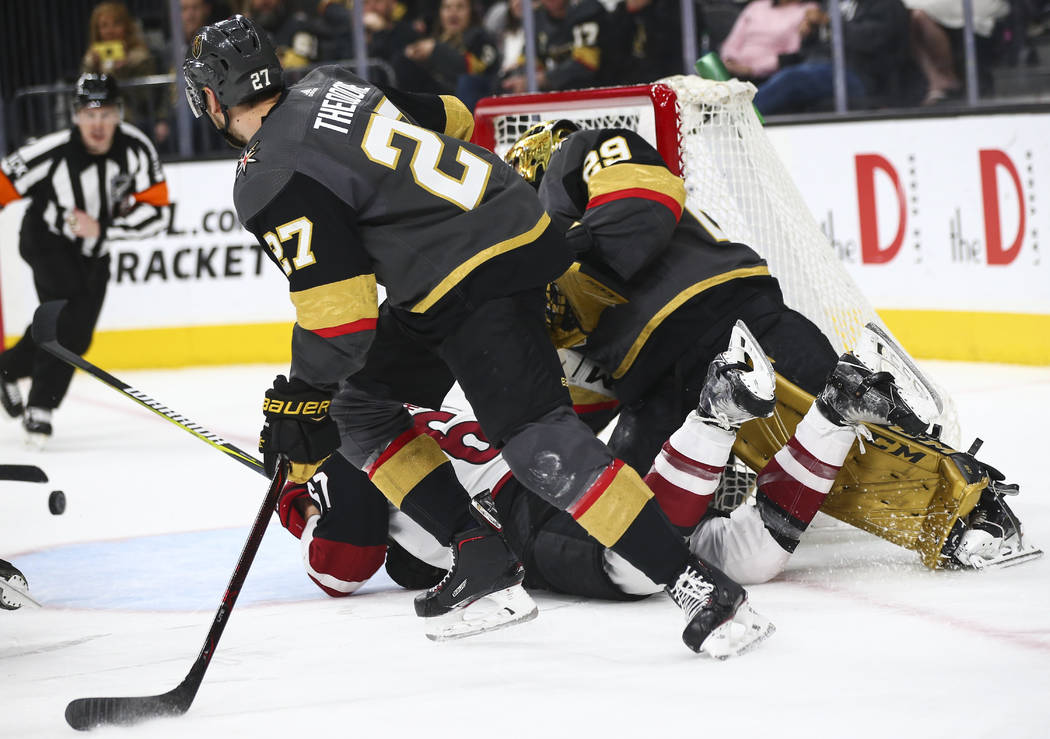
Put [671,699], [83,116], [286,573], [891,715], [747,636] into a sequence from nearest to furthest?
1. [891,715]
2. [671,699]
3. [747,636]
4. [286,573]
5. [83,116]

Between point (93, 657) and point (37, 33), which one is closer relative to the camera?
point (93, 657)

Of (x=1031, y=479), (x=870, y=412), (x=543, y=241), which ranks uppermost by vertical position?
(x=543, y=241)

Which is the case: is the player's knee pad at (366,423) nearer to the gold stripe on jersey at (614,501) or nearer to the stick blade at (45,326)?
the gold stripe on jersey at (614,501)

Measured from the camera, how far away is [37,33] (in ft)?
23.7

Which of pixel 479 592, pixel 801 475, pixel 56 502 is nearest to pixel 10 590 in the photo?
pixel 56 502

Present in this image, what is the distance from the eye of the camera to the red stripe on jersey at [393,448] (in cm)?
256

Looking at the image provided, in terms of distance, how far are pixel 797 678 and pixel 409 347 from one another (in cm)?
94

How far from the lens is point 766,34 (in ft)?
20.4

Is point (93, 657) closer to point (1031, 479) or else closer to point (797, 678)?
point (797, 678)

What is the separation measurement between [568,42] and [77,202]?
240cm

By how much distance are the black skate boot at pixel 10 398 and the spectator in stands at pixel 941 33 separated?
3.61m

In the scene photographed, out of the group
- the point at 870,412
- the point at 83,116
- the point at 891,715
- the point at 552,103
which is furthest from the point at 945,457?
the point at 83,116

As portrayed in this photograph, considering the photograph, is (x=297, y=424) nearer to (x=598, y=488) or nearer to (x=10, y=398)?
(x=598, y=488)

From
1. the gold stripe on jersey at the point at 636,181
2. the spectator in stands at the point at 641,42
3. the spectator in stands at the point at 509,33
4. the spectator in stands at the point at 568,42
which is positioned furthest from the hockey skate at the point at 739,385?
the spectator in stands at the point at 509,33
